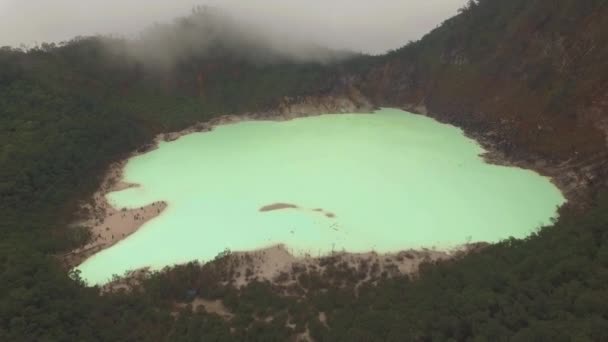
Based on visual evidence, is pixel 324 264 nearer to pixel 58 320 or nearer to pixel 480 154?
pixel 58 320

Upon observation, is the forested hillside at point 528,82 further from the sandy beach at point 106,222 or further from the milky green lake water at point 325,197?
the sandy beach at point 106,222

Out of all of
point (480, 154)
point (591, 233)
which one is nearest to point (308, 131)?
point (480, 154)

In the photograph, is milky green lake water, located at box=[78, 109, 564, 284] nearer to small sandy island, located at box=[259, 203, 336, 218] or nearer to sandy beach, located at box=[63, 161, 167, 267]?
small sandy island, located at box=[259, 203, 336, 218]

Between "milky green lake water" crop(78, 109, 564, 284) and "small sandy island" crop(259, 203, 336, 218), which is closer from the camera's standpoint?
"milky green lake water" crop(78, 109, 564, 284)

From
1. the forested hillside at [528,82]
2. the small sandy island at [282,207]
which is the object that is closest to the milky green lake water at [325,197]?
the small sandy island at [282,207]

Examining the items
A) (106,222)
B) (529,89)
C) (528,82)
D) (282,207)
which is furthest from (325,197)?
(528,82)

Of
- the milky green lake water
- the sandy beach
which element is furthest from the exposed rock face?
the sandy beach
